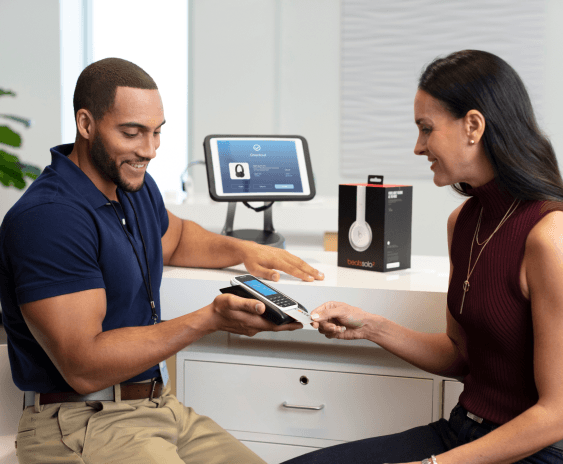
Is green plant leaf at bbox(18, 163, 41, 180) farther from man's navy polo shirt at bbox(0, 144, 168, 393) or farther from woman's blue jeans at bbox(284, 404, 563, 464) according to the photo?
woman's blue jeans at bbox(284, 404, 563, 464)

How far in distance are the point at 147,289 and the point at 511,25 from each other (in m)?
3.78

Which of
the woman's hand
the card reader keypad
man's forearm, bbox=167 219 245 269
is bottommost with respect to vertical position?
the woman's hand

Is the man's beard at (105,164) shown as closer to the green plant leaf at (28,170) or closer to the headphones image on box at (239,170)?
the headphones image on box at (239,170)

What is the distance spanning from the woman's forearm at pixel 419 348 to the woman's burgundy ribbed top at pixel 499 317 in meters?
0.10

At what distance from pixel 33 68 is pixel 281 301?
4.03 metres

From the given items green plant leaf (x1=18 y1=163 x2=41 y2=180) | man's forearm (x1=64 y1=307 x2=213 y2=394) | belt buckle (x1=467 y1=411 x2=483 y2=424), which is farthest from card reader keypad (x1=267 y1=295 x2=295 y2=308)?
green plant leaf (x1=18 y1=163 x2=41 y2=180)

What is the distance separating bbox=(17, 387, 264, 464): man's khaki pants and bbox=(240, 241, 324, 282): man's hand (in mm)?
402

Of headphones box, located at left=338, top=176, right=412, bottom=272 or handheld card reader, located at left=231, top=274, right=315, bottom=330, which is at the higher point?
headphones box, located at left=338, top=176, right=412, bottom=272

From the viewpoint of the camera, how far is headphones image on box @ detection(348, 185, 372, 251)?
4.97 ft

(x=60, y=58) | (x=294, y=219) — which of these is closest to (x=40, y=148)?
(x=60, y=58)

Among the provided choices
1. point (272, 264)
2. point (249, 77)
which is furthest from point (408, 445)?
point (249, 77)

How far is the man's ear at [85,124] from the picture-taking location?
46.7 inches

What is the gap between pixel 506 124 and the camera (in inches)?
41.1

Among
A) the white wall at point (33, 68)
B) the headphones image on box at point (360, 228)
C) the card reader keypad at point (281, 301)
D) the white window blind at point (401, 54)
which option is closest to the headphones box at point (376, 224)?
the headphones image on box at point (360, 228)
